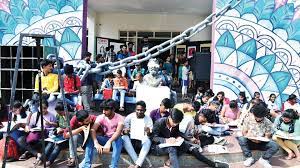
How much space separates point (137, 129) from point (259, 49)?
5389 millimetres

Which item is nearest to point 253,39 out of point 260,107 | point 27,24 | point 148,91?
point 148,91

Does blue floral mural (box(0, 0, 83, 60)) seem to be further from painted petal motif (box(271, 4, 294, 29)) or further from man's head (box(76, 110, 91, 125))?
man's head (box(76, 110, 91, 125))

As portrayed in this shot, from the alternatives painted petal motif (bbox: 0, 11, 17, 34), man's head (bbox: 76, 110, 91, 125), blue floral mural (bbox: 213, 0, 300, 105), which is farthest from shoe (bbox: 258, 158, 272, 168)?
painted petal motif (bbox: 0, 11, 17, 34)

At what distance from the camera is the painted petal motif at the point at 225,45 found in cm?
1080

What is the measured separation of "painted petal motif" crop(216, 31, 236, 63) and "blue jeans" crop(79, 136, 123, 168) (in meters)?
5.32

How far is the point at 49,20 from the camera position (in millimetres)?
11336

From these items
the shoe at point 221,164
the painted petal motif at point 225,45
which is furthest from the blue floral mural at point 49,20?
the shoe at point 221,164

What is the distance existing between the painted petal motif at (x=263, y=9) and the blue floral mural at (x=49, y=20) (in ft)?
15.0

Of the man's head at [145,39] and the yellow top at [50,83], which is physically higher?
the man's head at [145,39]

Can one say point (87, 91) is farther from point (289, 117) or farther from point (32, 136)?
point (289, 117)

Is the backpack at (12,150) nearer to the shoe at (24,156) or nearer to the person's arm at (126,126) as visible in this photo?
the shoe at (24,156)

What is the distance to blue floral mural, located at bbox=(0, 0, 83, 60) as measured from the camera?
11266 mm

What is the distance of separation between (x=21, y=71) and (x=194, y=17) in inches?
330

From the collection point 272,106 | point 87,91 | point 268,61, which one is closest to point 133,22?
point 268,61
